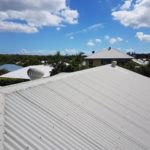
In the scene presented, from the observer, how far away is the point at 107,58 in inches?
2275

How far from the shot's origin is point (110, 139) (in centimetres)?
613

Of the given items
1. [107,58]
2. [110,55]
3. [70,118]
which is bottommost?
[107,58]

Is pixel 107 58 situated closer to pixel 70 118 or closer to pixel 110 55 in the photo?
pixel 110 55

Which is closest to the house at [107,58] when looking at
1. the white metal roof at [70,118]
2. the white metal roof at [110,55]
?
the white metal roof at [110,55]

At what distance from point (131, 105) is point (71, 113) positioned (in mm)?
3435

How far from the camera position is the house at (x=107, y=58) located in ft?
190

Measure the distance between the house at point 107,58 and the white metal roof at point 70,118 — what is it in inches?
1895

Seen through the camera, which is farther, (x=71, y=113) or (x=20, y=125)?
(x=71, y=113)

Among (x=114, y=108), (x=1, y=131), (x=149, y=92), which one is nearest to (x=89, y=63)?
(x=149, y=92)

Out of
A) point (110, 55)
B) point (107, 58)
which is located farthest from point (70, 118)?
point (110, 55)

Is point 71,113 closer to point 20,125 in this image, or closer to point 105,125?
point 105,125

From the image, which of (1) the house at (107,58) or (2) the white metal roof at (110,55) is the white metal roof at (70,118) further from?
(2) the white metal roof at (110,55)

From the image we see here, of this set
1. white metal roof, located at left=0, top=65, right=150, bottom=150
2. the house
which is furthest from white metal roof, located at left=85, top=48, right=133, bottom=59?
white metal roof, located at left=0, top=65, right=150, bottom=150

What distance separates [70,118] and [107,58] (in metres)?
52.0
